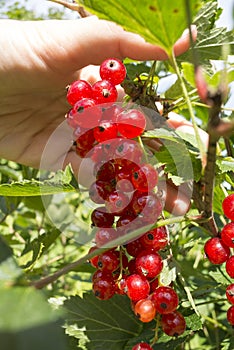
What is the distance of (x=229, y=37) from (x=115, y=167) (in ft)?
1.17

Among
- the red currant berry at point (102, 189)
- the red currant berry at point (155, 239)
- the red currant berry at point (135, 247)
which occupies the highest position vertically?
the red currant berry at point (102, 189)

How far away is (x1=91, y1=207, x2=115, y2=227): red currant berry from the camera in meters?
0.80

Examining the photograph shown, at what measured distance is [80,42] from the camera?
0.98m

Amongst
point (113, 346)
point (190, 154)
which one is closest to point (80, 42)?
point (190, 154)

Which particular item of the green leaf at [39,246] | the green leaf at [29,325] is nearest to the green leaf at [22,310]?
the green leaf at [29,325]

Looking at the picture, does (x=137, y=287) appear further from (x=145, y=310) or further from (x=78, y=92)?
(x=78, y=92)

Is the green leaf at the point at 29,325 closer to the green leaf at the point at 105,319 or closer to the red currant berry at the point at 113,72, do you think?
the red currant berry at the point at 113,72

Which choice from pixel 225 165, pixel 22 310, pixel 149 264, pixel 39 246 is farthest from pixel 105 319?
pixel 22 310

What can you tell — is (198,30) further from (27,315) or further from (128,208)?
(27,315)

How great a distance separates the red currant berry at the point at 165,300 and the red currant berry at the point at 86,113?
284 mm

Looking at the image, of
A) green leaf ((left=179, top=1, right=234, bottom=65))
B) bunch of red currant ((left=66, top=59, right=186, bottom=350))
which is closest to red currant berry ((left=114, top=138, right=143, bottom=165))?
bunch of red currant ((left=66, top=59, right=186, bottom=350))

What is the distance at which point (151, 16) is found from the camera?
1.81 feet

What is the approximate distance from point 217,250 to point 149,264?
12 cm

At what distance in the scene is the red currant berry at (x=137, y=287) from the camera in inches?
28.8
